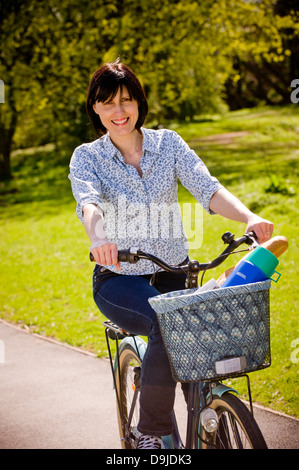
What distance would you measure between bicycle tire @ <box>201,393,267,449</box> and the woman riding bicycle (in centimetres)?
49

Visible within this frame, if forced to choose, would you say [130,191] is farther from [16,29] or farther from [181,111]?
[181,111]

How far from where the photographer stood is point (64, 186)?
53.9 ft

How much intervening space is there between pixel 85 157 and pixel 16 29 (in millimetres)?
13922

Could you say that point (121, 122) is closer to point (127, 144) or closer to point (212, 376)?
point (127, 144)

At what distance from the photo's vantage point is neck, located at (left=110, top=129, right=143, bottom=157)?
2881 millimetres

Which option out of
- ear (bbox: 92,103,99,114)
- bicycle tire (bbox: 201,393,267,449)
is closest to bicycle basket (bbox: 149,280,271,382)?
bicycle tire (bbox: 201,393,267,449)

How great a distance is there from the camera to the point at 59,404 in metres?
4.26

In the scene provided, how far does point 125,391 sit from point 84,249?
19.8 feet

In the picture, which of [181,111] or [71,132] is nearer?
[71,132]

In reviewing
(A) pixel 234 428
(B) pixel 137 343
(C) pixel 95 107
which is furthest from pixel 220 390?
(C) pixel 95 107

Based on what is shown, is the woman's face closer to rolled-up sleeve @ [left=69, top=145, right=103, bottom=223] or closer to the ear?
the ear

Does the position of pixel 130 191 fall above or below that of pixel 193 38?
below

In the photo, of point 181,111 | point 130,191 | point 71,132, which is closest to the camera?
point 130,191

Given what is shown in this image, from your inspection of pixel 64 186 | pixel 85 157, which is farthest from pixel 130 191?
pixel 64 186
